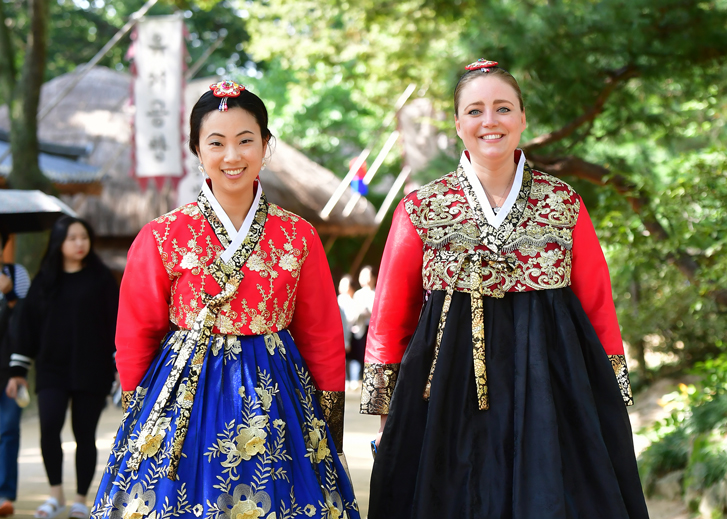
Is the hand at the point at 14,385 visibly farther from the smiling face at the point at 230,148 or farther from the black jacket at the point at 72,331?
the smiling face at the point at 230,148

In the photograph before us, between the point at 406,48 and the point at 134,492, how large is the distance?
413 inches

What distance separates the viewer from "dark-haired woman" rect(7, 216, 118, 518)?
14.0 ft

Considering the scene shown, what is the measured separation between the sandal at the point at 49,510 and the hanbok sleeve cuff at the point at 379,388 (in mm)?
2515

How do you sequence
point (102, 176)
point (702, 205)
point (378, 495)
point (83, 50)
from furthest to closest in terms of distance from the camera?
1. point (83, 50)
2. point (102, 176)
3. point (702, 205)
4. point (378, 495)

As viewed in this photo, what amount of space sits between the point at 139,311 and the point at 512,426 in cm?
114

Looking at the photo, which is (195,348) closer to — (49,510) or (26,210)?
(49,510)

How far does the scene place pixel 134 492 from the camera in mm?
2326

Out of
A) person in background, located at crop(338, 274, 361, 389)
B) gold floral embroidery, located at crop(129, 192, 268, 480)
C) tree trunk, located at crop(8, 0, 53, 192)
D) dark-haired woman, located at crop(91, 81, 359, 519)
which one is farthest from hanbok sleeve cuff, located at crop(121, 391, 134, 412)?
person in background, located at crop(338, 274, 361, 389)

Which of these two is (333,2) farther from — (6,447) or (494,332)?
(494,332)

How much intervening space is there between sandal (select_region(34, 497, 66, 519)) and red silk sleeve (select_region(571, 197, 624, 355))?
122 inches

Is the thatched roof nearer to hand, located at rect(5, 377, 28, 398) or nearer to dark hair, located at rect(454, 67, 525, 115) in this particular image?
hand, located at rect(5, 377, 28, 398)

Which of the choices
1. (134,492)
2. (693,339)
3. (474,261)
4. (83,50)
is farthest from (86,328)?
(83,50)

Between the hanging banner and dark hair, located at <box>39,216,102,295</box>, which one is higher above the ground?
the hanging banner

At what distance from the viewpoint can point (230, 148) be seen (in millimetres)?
2512
